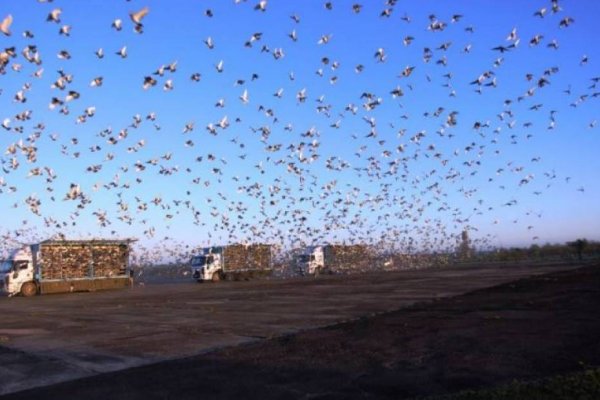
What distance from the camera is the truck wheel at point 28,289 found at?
44.8 metres

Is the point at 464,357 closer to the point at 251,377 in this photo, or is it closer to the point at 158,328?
the point at 251,377

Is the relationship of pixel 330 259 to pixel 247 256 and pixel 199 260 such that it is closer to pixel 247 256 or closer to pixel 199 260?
pixel 247 256

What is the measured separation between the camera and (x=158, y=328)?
19.5 m

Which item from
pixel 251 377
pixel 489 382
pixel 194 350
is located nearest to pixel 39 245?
pixel 194 350

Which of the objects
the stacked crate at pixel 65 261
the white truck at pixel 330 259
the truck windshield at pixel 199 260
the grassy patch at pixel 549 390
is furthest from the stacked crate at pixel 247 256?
the grassy patch at pixel 549 390

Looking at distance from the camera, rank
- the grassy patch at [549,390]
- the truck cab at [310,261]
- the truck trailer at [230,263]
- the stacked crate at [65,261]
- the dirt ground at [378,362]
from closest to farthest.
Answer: the grassy patch at [549,390] < the dirt ground at [378,362] < the stacked crate at [65,261] < the truck trailer at [230,263] < the truck cab at [310,261]

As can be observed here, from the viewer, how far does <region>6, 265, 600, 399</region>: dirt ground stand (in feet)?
32.2

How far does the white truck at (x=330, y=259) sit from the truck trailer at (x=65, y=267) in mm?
25454

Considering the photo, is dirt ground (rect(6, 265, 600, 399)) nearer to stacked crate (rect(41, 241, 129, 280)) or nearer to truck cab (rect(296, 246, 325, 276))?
stacked crate (rect(41, 241, 129, 280))

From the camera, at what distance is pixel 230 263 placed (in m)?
62.0

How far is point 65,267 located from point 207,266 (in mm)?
15784

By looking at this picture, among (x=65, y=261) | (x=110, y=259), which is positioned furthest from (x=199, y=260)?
(x=65, y=261)

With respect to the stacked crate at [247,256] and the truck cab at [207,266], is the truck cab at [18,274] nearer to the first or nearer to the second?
→ the truck cab at [207,266]

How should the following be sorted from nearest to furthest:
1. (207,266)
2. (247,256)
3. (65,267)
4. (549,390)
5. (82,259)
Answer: (549,390) → (65,267) → (82,259) → (207,266) → (247,256)
